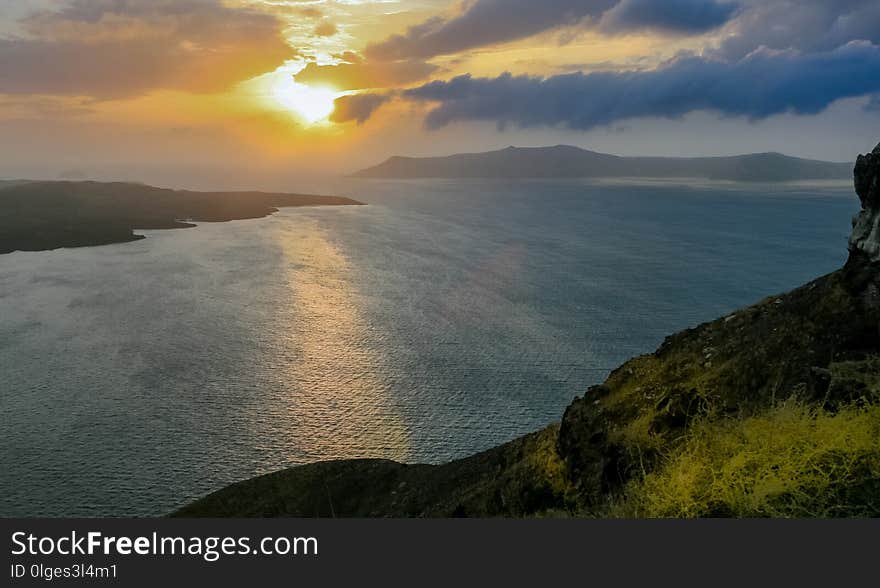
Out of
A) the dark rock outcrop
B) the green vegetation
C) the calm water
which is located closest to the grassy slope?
the green vegetation

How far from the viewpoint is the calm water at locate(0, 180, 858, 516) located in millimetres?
55688

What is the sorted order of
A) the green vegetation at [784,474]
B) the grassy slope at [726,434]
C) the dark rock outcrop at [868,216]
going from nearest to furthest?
the green vegetation at [784,474] → the grassy slope at [726,434] → the dark rock outcrop at [868,216]

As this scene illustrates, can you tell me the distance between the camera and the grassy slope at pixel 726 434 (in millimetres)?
11328

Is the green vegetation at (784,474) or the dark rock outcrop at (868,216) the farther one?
the dark rock outcrop at (868,216)

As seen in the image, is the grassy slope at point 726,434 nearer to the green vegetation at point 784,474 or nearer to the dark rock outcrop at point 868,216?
the green vegetation at point 784,474

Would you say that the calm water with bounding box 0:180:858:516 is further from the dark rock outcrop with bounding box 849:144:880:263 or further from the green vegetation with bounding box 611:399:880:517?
the green vegetation with bounding box 611:399:880:517

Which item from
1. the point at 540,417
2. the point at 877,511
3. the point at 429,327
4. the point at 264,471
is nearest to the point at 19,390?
the point at 264,471

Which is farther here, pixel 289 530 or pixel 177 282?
pixel 177 282

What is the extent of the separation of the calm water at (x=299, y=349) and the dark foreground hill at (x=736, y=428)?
2560 cm

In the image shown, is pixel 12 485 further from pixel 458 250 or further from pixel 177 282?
pixel 458 250

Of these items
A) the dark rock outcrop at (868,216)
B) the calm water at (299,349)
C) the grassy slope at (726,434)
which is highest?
the dark rock outcrop at (868,216)

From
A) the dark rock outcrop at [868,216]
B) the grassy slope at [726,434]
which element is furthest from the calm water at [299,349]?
the dark rock outcrop at [868,216]

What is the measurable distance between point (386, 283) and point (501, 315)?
35.8 metres

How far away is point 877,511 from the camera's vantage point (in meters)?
10.4
